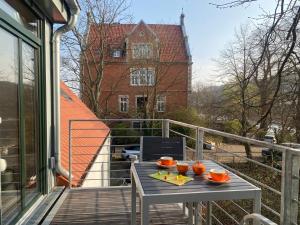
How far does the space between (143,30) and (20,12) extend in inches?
753

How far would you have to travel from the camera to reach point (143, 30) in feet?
70.3

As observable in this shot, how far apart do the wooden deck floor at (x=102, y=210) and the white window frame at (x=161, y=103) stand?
17276 mm

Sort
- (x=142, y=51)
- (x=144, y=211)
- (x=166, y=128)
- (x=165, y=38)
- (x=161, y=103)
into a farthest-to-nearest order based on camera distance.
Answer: (x=165, y=38) → (x=161, y=103) → (x=142, y=51) → (x=166, y=128) → (x=144, y=211)

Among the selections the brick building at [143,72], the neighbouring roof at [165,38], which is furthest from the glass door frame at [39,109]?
the brick building at [143,72]

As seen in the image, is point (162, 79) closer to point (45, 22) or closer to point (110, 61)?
point (110, 61)

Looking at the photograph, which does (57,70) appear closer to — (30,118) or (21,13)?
(30,118)

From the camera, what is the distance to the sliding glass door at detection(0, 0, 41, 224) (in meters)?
2.51

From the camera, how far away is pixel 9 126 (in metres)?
2.63

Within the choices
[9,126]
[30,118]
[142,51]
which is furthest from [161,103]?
[9,126]

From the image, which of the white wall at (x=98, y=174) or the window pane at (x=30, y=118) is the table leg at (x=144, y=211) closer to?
the window pane at (x=30, y=118)

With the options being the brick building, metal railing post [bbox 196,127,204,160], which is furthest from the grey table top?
the brick building

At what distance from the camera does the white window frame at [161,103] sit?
2139 cm

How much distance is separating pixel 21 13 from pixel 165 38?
804 inches

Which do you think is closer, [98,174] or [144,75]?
[98,174]
